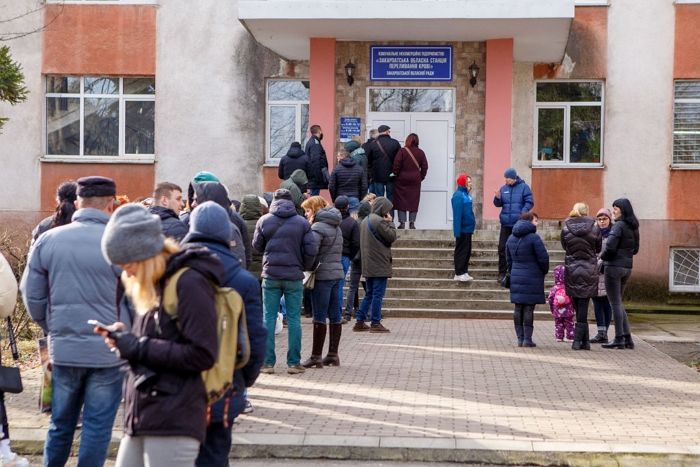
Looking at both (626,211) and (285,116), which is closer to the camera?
(626,211)

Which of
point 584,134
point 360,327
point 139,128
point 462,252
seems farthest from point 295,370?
point 139,128

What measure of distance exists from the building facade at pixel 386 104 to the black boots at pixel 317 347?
10.5 m

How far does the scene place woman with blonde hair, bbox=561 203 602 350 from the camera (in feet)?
47.3

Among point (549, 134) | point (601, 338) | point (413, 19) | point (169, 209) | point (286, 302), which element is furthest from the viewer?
point (549, 134)

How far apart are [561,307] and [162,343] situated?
11.1m

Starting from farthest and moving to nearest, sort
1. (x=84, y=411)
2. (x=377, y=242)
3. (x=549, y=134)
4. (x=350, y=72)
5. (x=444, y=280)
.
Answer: (x=549, y=134) < (x=350, y=72) < (x=444, y=280) < (x=377, y=242) < (x=84, y=411)

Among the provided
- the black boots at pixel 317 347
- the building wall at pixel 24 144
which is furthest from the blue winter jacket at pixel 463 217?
the building wall at pixel 24 144

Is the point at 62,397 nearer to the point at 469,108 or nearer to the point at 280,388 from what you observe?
the point at 280,388

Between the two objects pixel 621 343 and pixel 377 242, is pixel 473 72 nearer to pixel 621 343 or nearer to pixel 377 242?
pixel 377 242

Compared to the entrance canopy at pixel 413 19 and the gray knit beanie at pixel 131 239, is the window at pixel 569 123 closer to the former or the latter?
the entrance canopy at pixel 413 19

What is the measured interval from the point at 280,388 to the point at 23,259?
248 inches

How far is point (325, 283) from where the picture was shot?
1228cm

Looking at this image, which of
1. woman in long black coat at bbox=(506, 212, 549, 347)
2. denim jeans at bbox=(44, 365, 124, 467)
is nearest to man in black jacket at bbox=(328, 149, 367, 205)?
woman in long black coat at bbox=(506, 212, 549, 347)

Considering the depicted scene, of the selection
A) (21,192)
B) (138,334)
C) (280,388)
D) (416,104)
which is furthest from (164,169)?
(138,334)
